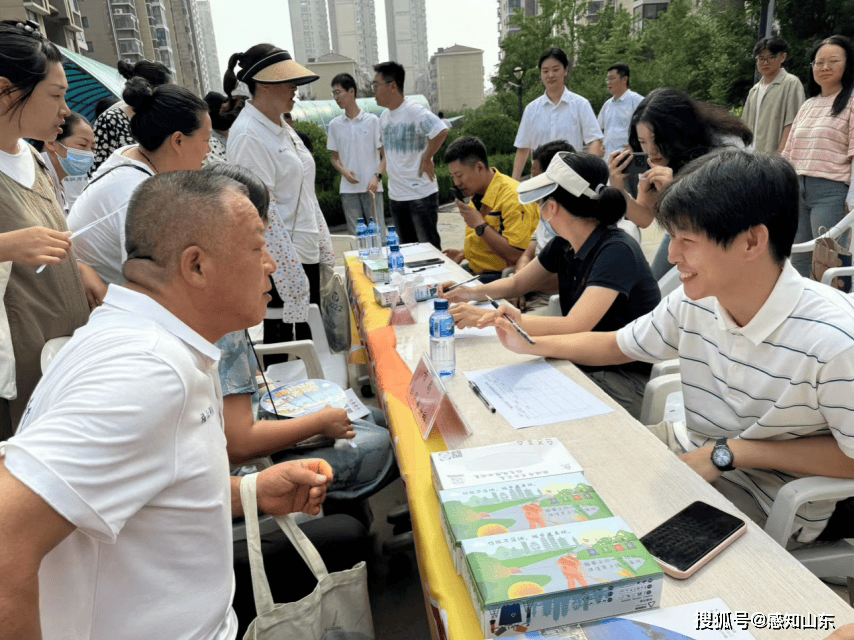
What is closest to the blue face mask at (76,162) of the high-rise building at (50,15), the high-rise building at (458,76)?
the high-rise building at (50,15)

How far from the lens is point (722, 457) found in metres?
1.46

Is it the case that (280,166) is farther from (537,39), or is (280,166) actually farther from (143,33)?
(143,33)

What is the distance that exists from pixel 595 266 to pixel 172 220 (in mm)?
1589

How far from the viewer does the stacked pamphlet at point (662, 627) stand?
89 centimetres

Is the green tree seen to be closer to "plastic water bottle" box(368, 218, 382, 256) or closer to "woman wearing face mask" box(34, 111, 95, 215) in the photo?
"plastic water bottle" box(368, 218, 382, 256)

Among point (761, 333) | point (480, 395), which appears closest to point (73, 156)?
point (480, 395)

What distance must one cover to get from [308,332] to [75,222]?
1402 millimetres

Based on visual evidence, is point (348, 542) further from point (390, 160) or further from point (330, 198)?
point (330, 198)

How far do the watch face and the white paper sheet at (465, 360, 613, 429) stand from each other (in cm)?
28

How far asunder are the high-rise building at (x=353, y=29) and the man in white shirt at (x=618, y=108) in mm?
107409

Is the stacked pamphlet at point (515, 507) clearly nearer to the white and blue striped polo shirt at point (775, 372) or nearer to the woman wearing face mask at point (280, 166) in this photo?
the white and blue striped polo shirt at point (775, 372)

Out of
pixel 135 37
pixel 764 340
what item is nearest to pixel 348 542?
pixel 764 340

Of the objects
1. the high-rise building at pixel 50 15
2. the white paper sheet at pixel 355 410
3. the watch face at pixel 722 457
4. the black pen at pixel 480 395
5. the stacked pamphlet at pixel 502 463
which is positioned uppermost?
the high-rise building at pixel 50 15

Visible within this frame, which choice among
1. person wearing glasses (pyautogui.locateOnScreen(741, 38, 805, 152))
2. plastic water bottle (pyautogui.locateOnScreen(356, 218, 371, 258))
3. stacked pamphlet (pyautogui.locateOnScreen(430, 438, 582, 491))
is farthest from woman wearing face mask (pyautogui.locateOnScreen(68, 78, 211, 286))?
person wearing glasses (pyautogui.locateOnScreen(741, 38, 805, 152))
